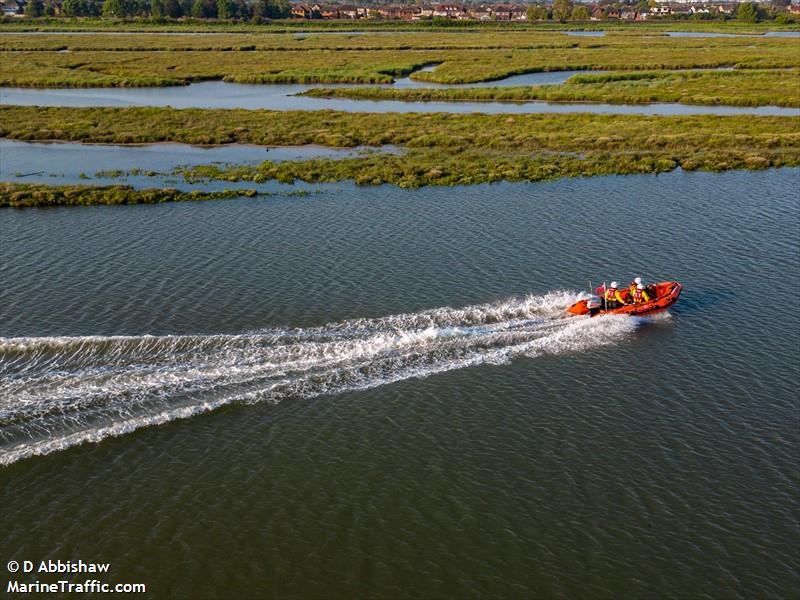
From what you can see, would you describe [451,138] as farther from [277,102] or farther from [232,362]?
[232,362]

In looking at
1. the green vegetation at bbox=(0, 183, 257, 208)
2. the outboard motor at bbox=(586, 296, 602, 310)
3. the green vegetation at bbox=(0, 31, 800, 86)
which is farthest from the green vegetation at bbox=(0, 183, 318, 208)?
the green vegetation at bbox=(0, 31, 800, 86)

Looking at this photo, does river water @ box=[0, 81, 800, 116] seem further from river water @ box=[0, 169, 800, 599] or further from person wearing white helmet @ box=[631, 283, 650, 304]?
person wearing white helmet @ box=[631, 283, 650, 304]

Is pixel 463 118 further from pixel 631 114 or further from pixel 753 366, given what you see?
pixel 753 366

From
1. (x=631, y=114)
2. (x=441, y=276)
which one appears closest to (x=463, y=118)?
(x=631, y=114)

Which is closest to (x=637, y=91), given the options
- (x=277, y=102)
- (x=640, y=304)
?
(x=277, y=102)

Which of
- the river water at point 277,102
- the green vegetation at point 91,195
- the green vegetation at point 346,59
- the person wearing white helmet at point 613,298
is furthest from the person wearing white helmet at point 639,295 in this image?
the green vegetation at point 346,59

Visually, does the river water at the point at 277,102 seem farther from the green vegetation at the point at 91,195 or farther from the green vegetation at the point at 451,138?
the green vegetation at the point at 91,195
